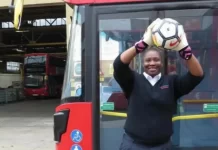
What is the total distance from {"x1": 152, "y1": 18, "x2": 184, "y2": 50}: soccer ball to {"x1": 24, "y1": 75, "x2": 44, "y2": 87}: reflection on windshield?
24.0 metres

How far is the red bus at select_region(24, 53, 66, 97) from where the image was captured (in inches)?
1010

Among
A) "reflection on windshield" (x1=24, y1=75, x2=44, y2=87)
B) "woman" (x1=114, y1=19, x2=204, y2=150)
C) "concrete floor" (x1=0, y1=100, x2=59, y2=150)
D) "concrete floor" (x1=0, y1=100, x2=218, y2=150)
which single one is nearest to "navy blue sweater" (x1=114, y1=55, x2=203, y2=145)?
"woman" (x1=114, y1=19, x2=204, y2=150)

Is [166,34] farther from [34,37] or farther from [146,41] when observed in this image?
[34,37]

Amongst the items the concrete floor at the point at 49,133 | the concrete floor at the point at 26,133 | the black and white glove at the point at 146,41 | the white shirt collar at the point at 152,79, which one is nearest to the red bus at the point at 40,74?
the concrete floor at the point at 49,133

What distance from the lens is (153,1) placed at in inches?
119

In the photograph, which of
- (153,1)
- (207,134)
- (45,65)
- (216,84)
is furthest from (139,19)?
(45,65)

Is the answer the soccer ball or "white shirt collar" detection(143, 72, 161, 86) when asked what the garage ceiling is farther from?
the soccer ball

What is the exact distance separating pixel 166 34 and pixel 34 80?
24.3 metres

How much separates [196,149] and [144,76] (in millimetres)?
875

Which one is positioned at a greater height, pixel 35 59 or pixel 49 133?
pixel 35 59

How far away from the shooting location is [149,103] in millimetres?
2631

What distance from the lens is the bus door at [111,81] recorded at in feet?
10.2

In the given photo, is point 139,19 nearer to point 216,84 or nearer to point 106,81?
point 106,81

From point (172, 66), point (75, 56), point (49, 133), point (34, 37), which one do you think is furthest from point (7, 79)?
point (172, 66)
